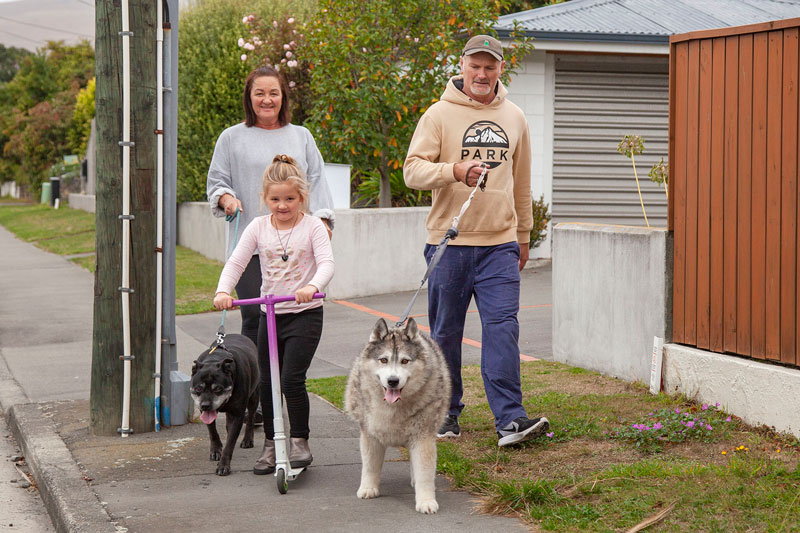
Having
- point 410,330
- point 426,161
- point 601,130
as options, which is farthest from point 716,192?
point 601,130

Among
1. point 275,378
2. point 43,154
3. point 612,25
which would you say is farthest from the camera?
point 43,154

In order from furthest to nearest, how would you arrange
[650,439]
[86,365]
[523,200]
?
[86,365] < [523,200] < [650,439]

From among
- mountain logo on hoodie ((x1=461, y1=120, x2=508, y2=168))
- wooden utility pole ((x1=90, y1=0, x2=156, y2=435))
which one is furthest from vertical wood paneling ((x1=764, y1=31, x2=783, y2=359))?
wooden utility pole ((x1=90, y1=0, x2=156, y2=435))

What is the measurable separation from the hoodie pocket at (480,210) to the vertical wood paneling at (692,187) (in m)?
1.37

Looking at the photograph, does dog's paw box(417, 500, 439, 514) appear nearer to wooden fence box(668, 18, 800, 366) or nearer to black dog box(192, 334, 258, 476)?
black dog box(192, 334, 258, 476)

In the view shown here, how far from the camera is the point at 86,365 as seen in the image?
8.67 meters

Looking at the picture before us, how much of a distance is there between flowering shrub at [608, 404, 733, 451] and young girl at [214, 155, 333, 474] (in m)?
1.78

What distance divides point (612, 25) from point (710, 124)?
29.7ft

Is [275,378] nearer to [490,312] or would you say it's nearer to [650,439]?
[490,312]

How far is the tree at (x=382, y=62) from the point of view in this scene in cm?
1308

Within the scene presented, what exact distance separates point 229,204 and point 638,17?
11.5 m

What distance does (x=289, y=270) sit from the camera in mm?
4949

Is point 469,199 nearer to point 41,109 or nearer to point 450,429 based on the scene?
point 450,429

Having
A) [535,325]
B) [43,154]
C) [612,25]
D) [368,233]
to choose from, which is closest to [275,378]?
[535,325]
